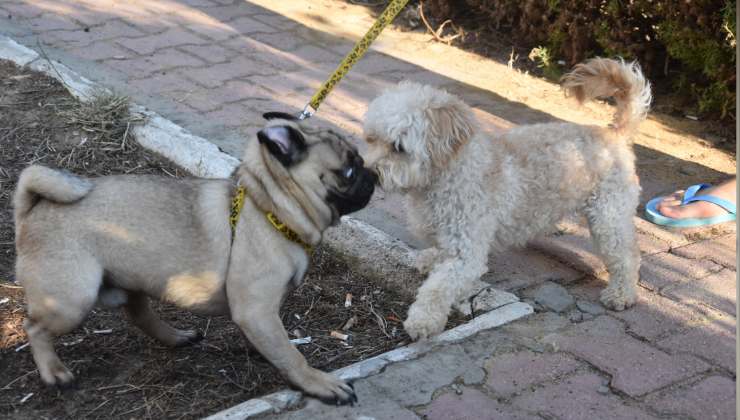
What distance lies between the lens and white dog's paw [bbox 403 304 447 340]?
3.77 m

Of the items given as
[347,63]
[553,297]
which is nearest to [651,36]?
[553,297]

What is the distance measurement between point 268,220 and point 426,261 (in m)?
1.26

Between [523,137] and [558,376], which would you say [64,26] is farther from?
[558,376]

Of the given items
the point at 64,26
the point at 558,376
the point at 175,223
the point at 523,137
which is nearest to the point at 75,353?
the point at 175,223

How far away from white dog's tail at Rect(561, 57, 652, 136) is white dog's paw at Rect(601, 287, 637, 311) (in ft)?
2.96

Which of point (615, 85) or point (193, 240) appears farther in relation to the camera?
point (615, 85)

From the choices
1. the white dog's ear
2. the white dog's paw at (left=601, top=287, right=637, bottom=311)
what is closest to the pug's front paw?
the white dog's ear

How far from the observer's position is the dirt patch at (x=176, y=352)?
3375 millimetres

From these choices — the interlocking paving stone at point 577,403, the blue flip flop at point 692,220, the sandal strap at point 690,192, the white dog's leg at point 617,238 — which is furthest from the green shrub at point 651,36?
the interlocking paving stone at point 577,403

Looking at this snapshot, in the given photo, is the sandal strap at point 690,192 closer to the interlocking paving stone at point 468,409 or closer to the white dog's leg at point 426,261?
the white dog's leg at point 426,261

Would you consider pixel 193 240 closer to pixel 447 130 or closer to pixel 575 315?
pixel 447 130

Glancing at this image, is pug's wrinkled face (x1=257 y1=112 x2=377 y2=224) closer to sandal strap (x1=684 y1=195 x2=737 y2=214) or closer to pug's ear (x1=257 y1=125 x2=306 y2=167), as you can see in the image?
pug's ear (x1=257 y1=125 x2=306 y2=167)

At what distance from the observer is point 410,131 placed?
4.00 metres

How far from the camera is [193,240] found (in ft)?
11.1
